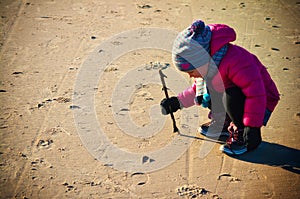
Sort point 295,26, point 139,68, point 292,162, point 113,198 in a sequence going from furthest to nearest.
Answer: point 295,26 < point 139,68 < point 292,162 < point 113,198

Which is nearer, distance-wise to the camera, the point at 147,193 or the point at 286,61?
the point at 147,193

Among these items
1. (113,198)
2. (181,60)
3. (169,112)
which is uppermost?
(181,60)

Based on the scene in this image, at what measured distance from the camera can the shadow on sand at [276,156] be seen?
3.12 metres

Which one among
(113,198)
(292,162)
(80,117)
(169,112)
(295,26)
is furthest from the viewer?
(295,26)

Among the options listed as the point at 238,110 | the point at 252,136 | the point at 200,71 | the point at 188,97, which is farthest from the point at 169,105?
the point at 252,136

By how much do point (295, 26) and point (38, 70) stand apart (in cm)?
301

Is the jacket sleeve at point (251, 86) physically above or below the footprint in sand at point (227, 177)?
above

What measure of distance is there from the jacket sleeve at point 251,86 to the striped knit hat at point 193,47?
0.22 m

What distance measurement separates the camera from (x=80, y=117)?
145 inches

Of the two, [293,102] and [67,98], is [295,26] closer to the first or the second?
[293,102]

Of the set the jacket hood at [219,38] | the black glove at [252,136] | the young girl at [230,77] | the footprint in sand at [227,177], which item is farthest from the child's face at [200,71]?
the footprint in sand at [227,177]

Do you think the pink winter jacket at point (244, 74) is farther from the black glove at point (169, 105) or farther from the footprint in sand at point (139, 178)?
the footprint in sand at point (139, 178)

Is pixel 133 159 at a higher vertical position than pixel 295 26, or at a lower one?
lower

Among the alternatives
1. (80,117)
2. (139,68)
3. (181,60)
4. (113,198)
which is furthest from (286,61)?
(113,198)
